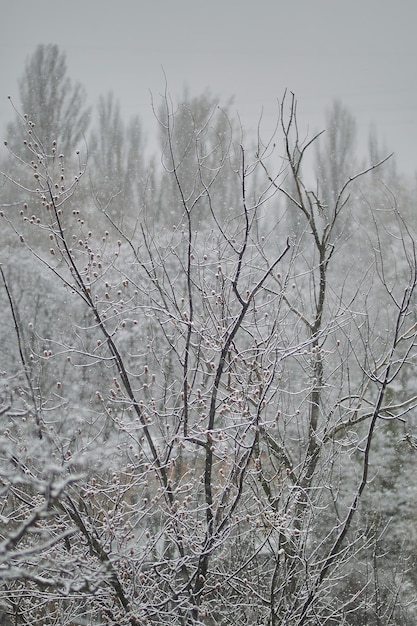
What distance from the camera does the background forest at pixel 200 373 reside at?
3676 mm

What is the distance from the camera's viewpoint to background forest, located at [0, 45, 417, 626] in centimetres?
368

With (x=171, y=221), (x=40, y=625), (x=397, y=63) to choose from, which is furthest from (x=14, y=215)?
(x=397, y=63)

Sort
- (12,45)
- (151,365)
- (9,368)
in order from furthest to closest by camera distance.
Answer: (12,45)
(9,368)
(151,365)

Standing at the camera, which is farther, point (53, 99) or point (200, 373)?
point (53, 99)

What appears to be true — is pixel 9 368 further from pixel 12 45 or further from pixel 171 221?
pixel 12 45

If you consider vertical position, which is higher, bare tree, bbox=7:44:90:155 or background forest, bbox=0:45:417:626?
bare tree, bbox=7:44:90:155

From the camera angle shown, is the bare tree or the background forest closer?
the background forest

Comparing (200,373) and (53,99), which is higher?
(53,99)

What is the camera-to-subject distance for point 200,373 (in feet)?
29.1

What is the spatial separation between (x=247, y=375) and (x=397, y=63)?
4070 cm

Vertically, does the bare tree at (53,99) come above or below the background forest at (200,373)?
above

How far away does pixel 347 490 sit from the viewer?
886 cm

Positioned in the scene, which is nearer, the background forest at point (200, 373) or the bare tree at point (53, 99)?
the background forest at point (200, 373)

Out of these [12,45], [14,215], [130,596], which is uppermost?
[12,45]
